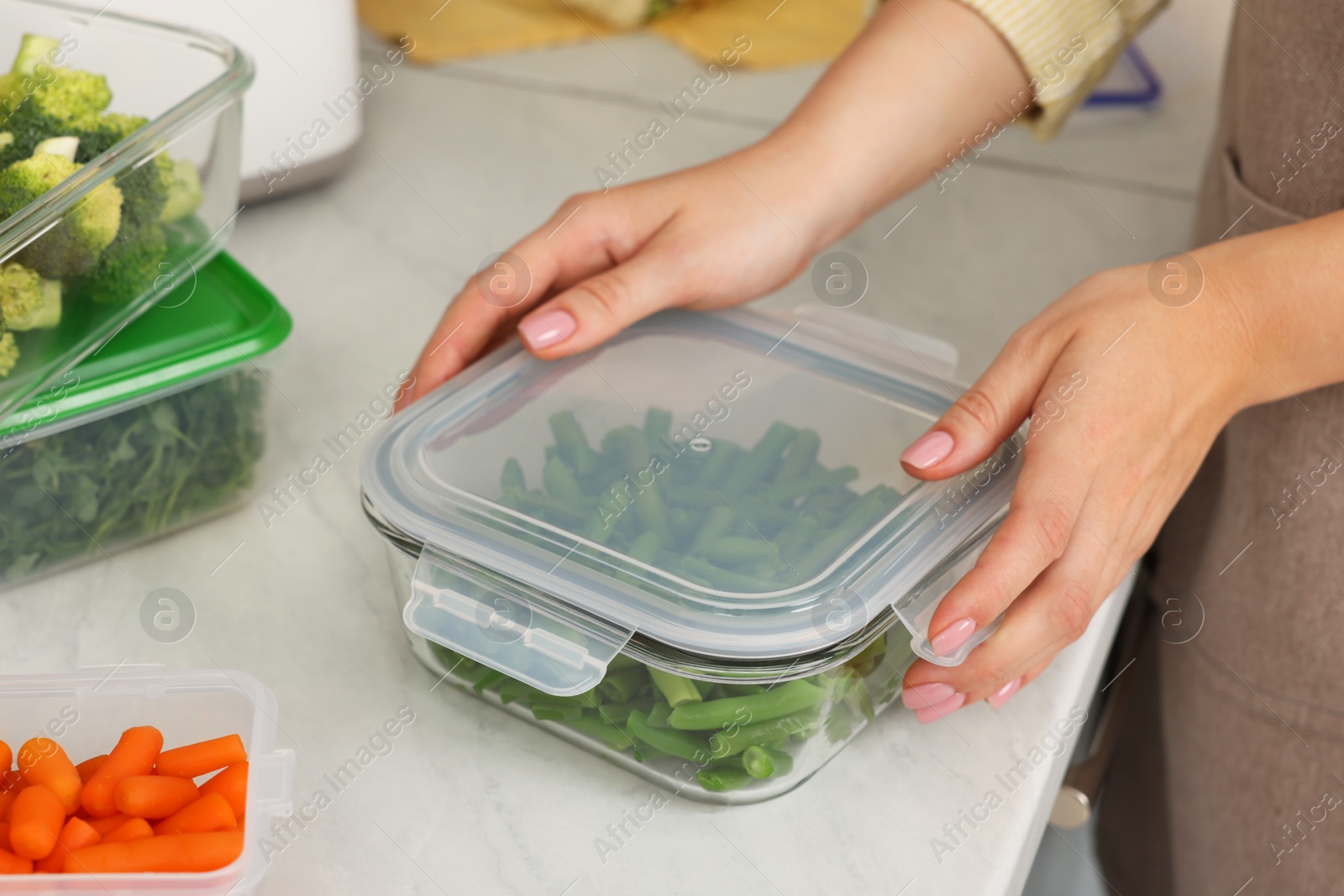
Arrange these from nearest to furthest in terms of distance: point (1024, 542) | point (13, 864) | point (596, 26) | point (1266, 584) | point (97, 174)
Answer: point (13, 864)
point (1024, 542)
point (97, 174)
point (1266, 584)
point (596, 26)

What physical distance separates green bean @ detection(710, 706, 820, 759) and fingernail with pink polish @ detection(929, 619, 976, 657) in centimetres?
7

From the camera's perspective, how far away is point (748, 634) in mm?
510

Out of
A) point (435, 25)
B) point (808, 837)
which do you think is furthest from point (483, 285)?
point (435, 25)

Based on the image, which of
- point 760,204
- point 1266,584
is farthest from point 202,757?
point 1266,584

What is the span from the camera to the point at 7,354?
619 millimetres

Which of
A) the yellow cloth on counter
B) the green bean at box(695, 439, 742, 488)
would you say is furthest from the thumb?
the yellow cloth on counter

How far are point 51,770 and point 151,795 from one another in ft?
0.16

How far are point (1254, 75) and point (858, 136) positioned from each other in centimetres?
26

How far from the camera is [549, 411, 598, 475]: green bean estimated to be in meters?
0.61

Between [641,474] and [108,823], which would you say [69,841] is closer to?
[108,823]

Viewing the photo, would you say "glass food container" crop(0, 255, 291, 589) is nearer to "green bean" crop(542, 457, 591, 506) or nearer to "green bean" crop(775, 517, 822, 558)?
"green bean" crop(542, 457, 591, 506)

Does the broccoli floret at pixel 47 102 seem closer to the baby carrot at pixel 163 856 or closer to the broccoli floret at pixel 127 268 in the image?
the broccoli floret at pixel 127 268

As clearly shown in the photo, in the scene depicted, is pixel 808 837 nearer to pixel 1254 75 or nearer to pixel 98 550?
pixel 98 550

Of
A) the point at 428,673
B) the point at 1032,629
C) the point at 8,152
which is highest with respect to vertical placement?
the point at 8,152
